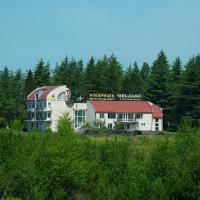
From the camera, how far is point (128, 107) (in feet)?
317

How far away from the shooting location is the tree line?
3546 inches

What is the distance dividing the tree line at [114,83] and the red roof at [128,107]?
6.87ft

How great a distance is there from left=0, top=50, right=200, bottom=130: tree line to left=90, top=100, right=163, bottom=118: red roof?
6.87 feet

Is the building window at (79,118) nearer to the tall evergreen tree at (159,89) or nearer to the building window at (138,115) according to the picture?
the building window at (138,115)

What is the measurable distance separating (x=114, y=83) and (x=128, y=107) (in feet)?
37.9

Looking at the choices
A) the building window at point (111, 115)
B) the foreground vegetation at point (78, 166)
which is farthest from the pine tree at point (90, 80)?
the foreground vegetation at point (78, 166)

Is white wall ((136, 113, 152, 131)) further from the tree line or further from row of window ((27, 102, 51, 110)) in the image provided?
row of window ((27, 102, 51, 110))

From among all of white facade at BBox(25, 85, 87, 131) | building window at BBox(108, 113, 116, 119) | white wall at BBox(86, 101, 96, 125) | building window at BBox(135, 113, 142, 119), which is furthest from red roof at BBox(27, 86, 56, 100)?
building window at BBox(135, 113, 142, 119)

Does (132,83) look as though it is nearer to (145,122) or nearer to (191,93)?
(145,122)

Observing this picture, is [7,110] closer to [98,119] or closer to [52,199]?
[98,119]

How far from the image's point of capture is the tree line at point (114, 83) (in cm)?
9006

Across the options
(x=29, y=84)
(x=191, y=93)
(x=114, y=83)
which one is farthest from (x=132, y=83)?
(x=191, y=93)

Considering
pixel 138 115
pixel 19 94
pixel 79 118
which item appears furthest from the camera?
pixel 19 94

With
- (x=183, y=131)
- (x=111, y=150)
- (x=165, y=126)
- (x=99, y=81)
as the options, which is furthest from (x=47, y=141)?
(x=99, y=81)
